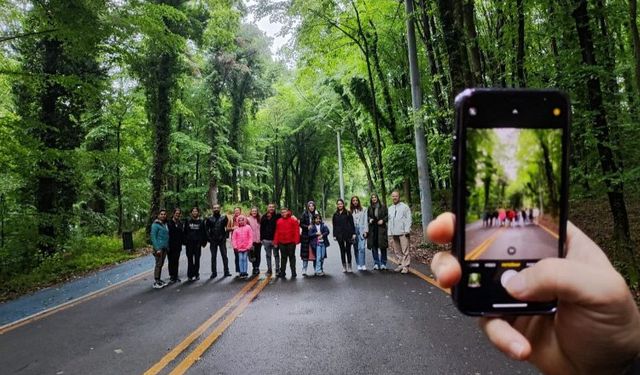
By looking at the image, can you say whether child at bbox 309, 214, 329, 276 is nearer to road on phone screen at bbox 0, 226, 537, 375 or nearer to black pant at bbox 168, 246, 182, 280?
road on phone screen at bbox 0, 226, 537, 375

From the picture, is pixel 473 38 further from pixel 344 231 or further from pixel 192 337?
pixel 192 337

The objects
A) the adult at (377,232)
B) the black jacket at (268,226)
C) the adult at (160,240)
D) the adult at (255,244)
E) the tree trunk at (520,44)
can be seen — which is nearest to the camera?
the tree trunk at (520,44)

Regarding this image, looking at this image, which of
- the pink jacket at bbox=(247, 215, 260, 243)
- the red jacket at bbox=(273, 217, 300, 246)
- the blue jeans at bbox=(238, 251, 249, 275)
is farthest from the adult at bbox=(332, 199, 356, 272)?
the blue jeans at bbox=(238, 251, 249, 275)

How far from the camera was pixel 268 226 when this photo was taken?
1206cm

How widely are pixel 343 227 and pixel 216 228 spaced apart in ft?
12.4

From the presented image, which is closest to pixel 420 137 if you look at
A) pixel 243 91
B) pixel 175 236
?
pixel 175 236

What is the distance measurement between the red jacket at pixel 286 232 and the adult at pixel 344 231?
3.49 ft

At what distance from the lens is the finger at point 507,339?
1339 mm

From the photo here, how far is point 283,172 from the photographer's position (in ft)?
162

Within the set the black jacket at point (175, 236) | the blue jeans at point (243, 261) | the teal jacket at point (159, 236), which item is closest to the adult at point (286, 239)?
the blue jeans at point (243, 261)

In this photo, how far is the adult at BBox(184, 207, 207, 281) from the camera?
11914 mm

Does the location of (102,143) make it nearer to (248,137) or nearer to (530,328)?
(248,137)

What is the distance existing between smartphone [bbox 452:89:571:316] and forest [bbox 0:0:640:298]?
6.25 metres

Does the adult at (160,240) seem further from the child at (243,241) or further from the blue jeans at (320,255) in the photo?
the blue jeans at (320,255)
